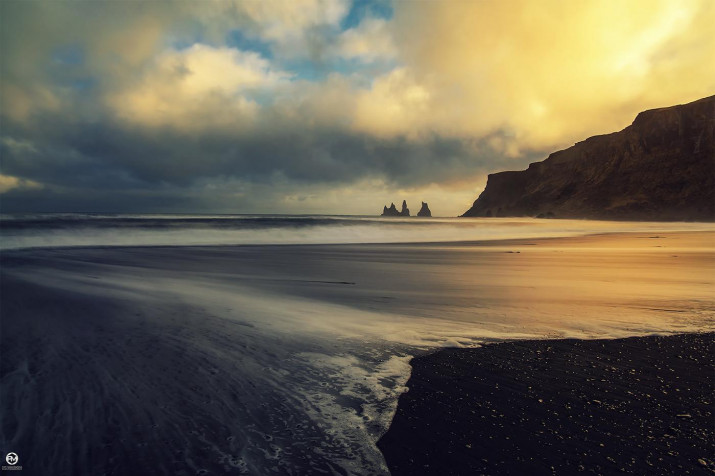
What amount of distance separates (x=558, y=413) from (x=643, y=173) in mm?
134046

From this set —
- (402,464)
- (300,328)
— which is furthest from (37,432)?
(300,328)

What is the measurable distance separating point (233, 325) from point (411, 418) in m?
3.18

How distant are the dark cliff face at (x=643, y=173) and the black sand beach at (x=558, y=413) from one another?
4394 inches

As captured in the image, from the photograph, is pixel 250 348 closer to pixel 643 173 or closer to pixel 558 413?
pixel 558 413

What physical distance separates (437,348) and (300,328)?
186cm

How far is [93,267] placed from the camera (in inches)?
460

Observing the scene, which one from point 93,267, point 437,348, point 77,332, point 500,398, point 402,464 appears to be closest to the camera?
point 402,464

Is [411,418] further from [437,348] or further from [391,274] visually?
[391,274]

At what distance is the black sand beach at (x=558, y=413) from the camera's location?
2109 mm

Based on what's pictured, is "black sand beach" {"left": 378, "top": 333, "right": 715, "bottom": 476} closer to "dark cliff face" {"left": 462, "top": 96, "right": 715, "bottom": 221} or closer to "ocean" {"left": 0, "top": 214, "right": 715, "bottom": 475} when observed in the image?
"ocean" {"left": 0, "top": 214, "right": 715, "bottom": 475}

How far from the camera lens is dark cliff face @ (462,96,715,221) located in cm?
9500

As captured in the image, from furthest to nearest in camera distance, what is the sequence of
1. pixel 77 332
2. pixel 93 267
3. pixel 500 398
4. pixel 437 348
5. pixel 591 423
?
pixel 93 267 → pixel 77 332 → pixel 437 348 → pixel 500 398 → pixel 591 423

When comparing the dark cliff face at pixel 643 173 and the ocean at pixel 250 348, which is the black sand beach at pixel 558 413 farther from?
the dark cliff face at pixel 643 173

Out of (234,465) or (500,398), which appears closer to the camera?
(234,465)
